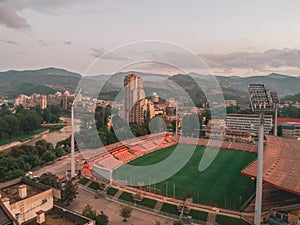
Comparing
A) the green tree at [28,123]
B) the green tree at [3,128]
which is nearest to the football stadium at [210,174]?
the green tree at [3,128]

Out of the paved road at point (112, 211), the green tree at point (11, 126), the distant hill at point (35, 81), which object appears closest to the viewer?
the paved road at point (112, 211)

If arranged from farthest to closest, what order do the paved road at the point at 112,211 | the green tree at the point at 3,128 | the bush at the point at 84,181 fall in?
the green tree at the point at 3,128
the bush at the point at 84,181
the paved road at the point at 112,211

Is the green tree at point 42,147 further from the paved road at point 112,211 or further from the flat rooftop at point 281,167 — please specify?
the flat rooftop at point 281,167

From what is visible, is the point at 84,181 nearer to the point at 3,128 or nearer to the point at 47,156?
the point at 47,156

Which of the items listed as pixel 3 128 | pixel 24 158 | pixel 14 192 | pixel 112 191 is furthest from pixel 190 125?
pixel 14 192

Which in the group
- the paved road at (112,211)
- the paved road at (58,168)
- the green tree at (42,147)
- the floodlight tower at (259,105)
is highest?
the floodlight tower at (259,105)

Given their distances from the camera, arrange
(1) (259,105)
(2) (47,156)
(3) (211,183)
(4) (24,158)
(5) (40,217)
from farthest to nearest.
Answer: (2) (47,156), (4) (24,158), (3) (211,183), (1) (259,105), (5) (40,217)

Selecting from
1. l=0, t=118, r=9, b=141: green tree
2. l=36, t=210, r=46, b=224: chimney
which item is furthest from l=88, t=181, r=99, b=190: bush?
l=0, t=118, r=9, b=141: green tree

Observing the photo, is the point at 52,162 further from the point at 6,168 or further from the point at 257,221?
the point at 257,221
